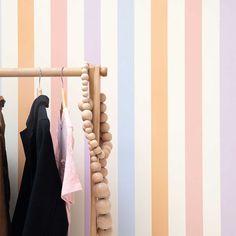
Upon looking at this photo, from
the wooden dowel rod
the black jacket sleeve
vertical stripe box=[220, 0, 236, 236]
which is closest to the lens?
the black jacket sleeve

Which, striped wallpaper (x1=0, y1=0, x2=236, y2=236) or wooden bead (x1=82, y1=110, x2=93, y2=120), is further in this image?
striped wallpaper (x1=0, y1=0, x2=236, y2=236)

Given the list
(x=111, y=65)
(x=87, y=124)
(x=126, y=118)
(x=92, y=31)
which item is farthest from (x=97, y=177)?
(x=92, y=31)

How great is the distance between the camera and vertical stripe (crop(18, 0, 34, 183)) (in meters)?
1.38

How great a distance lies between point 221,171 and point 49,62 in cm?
75

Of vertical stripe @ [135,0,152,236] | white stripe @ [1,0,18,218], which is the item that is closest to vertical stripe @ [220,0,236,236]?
vertical stripe @ [135,0,152,236]

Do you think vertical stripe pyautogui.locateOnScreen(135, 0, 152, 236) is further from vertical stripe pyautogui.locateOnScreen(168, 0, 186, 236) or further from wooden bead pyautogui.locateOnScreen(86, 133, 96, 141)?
wooden bead pyautogui.locateOnScreen(86, 133, 96, 141)

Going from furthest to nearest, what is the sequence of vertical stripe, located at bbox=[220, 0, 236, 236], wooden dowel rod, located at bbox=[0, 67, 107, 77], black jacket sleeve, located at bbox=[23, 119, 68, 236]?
1. vertical stripe, located at bbox=[220, 0, 236, 236]
2. wooden dowel rod, located at bbox=[0, 67, 107, 77]
3. black jacket sleeve, located at bbox=[23, 119, 68, 236]

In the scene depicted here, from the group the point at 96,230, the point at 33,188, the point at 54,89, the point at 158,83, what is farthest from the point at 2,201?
the point at 158,83

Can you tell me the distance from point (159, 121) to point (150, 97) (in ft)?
0.31

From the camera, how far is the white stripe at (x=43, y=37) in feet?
4.52

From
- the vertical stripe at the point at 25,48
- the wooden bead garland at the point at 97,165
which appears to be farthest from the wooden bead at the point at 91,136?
the vertical stripe at the point at 25,48

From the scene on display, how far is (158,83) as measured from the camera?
4.39 ft

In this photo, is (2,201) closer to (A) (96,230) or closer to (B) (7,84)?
(A) (96,230)

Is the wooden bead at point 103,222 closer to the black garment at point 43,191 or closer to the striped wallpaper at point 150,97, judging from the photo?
the black garment at point 43,191
